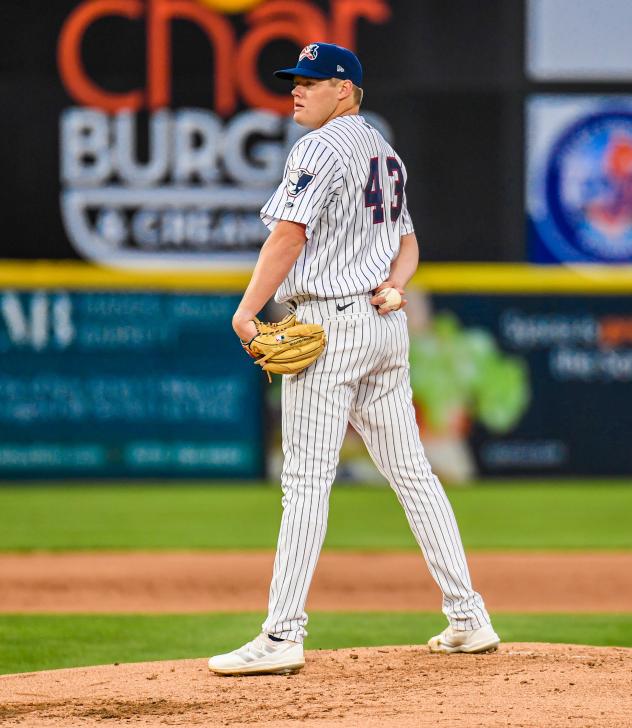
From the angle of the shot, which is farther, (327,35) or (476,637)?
(327,35)

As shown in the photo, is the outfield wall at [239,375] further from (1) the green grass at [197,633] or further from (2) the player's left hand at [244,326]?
(2) the player's left hand at [244,326]

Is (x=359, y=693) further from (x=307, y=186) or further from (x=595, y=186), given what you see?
(x=595, y=186)

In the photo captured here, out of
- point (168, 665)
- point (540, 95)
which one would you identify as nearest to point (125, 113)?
point (540, 95)

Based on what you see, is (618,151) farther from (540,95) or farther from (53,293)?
(53,293)

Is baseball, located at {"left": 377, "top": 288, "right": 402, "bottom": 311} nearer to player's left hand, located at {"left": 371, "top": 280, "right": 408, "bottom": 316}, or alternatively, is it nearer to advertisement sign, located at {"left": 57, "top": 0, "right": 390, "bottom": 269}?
player's left hand, located at {"left": 371, "top": 280, "right": 408, "bottom": 316}

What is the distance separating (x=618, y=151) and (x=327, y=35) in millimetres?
2353

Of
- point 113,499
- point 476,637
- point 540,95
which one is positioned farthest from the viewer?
point 540,95

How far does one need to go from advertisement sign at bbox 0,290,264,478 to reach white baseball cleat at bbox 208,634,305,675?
706 centimetres

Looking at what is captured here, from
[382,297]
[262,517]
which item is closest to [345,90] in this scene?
[382,297]

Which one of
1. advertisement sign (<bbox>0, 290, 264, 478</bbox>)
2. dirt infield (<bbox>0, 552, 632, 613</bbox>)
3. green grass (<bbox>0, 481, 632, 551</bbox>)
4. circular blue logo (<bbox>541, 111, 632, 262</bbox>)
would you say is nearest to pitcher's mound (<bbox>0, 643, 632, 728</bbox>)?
dirt infield (<bbox>0, 552, 632, 613</bbox>)

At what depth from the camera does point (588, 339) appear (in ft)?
36.9

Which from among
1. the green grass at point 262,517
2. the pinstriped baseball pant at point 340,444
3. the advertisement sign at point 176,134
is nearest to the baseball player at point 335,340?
the pinstriped baseball pant at point 340,444

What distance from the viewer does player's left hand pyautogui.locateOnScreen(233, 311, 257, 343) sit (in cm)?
383

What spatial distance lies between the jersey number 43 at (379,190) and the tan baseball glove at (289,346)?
36 centimetres
